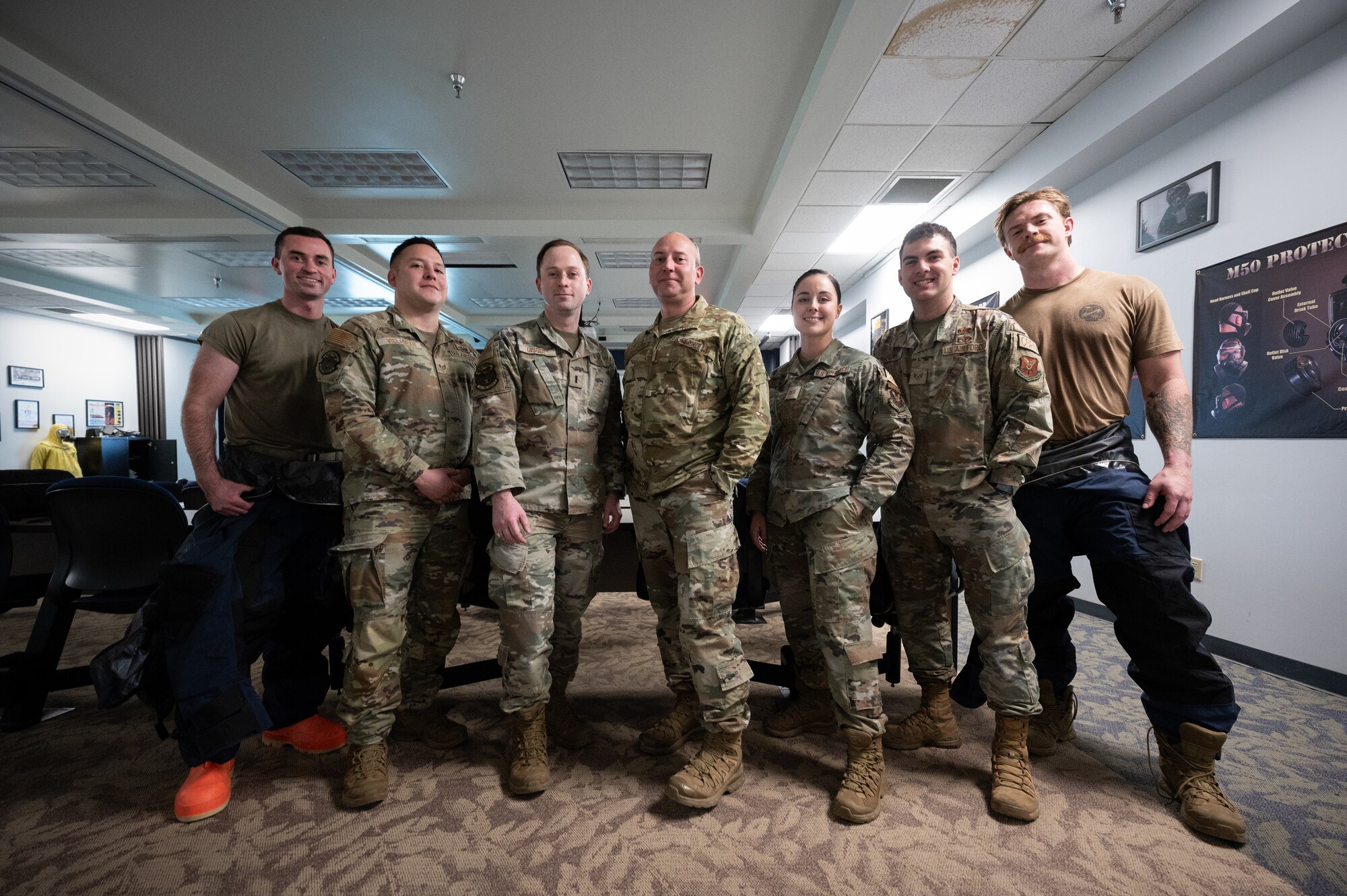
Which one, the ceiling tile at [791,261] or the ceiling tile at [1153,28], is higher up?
the ceiling tile at [1153,28]

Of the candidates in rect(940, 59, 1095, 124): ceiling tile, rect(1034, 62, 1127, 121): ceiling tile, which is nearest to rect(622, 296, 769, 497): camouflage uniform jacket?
rect(940, 59, 1095, 124): ceiling tile

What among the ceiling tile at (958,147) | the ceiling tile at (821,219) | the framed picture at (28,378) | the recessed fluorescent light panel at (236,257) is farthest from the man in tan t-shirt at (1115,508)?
the framed picture at (28,378)

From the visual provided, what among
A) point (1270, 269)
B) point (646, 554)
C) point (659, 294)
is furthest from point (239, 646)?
point (1270, 269)

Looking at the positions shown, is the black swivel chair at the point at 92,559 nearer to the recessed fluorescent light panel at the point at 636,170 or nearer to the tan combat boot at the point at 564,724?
the tan combat boot at the point at 564,724

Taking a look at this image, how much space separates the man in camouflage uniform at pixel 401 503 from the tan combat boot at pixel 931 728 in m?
1.54

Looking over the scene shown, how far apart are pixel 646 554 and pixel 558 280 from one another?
3.11ft

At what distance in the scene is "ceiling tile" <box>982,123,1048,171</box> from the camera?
3.98m

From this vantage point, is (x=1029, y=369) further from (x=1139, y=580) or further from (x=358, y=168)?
(x=358, y=168)

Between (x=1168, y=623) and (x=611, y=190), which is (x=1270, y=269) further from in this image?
(x=611, y=190)

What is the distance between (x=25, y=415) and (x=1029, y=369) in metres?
13.0

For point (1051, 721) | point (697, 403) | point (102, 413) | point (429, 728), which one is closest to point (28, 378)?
point (102, 413)

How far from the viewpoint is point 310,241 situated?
1.94 m

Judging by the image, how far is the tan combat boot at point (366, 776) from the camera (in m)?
1.61

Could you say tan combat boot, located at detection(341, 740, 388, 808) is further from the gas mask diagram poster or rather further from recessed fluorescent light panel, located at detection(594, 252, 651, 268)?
recessed fluorescent light panel, located at detection(594, 252, 651, 268)
